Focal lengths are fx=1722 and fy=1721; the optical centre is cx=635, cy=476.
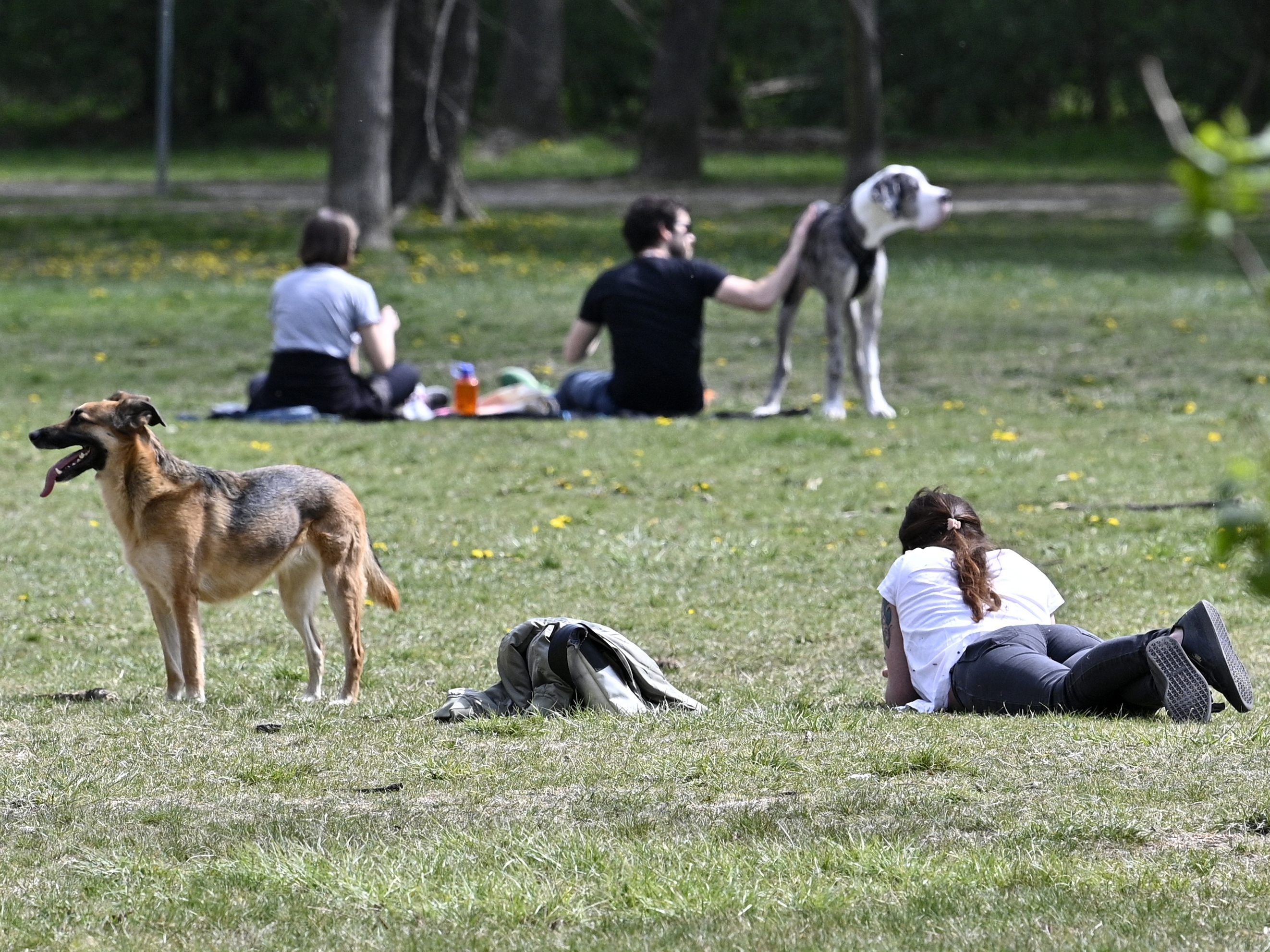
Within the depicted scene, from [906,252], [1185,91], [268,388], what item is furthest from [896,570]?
[1185,91]

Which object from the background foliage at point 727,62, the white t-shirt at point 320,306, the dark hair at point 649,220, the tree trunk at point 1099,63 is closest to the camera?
the white t-shirt at point 320,306

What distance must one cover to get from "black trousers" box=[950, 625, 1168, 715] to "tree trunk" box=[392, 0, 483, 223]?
58.6ft

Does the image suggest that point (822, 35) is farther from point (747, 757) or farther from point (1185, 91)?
point (747, 757)

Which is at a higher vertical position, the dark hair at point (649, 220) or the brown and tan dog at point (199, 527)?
the dark hair at point (649, 220)

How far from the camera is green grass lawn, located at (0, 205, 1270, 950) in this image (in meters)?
3.95

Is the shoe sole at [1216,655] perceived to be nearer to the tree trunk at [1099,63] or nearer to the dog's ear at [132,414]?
the dog's ear at [132,414]

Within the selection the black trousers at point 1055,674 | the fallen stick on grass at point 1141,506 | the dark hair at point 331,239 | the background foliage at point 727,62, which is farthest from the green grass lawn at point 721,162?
the black trousers at point 1055,674

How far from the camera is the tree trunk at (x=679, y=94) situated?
32.3 m

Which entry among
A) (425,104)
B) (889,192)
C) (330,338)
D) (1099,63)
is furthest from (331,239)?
(1099,63)

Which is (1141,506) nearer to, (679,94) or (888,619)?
(888,619)

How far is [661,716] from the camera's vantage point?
18.8 ft

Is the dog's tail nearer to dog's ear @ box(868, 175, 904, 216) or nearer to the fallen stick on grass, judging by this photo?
the fallen stick on grass

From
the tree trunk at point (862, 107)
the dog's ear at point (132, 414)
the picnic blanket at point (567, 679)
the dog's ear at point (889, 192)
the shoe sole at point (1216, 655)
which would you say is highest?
the tree trunk at point (862, 107)

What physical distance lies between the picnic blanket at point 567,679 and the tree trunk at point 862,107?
21.3 m
